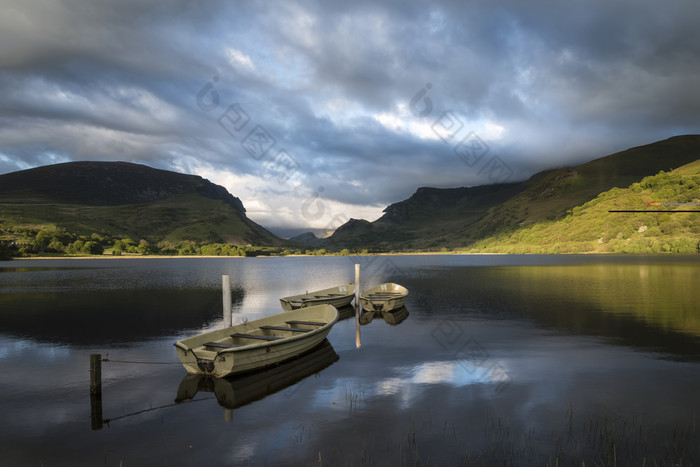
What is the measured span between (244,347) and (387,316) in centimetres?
2191

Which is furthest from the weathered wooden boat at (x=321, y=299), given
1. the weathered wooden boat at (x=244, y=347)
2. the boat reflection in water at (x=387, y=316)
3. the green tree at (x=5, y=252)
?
the green tree at (x=5, y=252)

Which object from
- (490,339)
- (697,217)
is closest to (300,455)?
(490,339)

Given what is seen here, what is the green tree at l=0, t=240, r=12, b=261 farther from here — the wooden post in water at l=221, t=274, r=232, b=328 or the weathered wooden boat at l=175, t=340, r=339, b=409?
the weathered wooden boat at l=175, t=340, r=339, b=409

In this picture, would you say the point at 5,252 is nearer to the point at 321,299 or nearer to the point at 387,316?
the point at 321,299

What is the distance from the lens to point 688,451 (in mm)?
10945

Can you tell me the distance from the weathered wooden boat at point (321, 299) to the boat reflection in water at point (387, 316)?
118 inches

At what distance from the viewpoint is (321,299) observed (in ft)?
126

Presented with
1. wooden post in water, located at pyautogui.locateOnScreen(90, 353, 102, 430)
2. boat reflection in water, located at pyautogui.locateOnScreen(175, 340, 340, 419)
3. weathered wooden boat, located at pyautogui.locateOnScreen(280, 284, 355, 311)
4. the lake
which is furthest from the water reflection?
boat reflection in water, located at pyautogui.locateOnScreen(175, 340, 340, 419)

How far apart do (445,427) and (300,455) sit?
16.5 feet

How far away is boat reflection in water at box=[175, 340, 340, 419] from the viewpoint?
15.8 m

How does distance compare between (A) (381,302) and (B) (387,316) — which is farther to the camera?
(A) (381,302)

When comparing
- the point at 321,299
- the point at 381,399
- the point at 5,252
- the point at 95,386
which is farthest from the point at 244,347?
the point at 5,252

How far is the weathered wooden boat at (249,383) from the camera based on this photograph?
1580 centimetres

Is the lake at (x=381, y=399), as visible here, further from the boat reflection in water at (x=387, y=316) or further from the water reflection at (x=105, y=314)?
the boat reflection in water at (x=387, y=316)
